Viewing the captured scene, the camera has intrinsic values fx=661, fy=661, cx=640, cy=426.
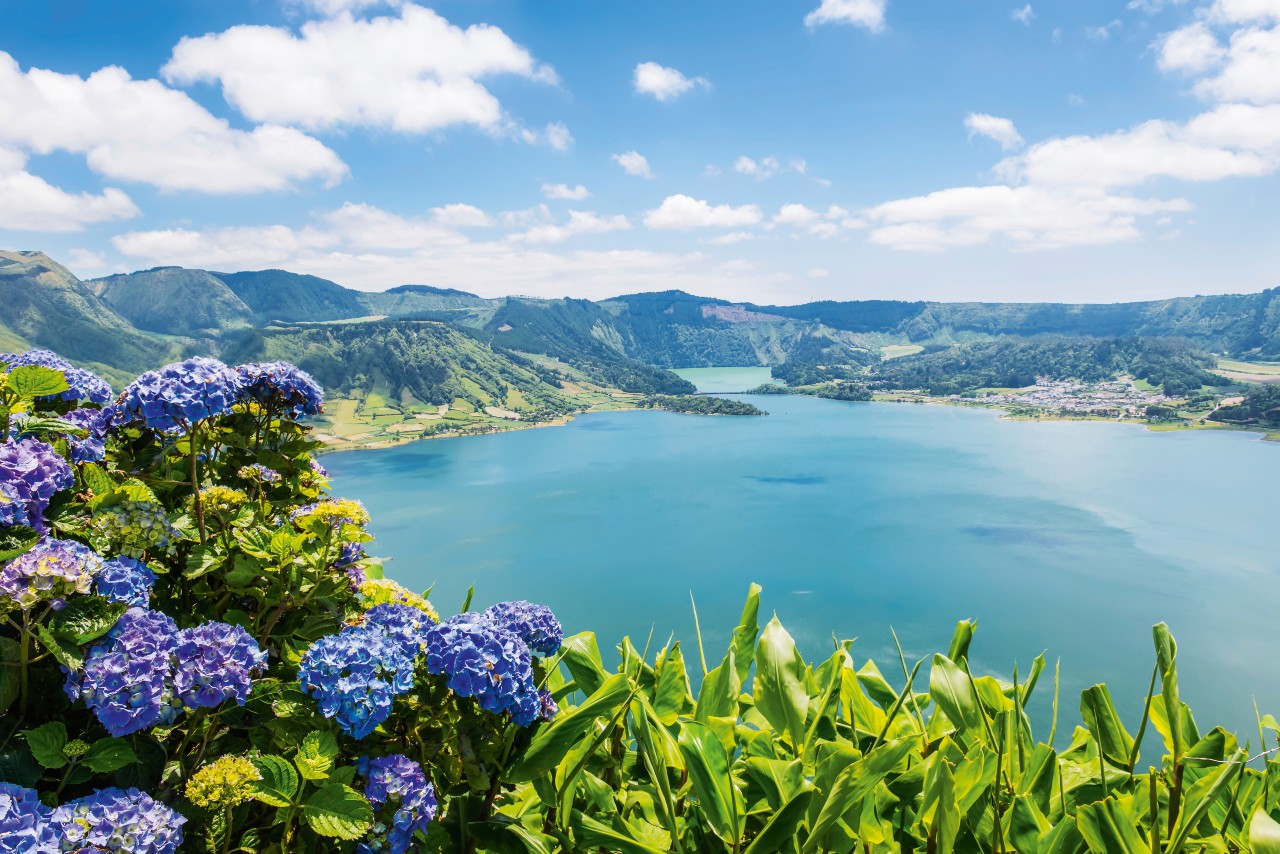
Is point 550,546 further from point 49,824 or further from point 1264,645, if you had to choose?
point 49,824

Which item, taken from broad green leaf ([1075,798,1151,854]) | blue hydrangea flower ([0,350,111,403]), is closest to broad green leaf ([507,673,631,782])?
broad green leaf ([1075,798,1151,854])

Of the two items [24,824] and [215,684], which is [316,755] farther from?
[24,824]

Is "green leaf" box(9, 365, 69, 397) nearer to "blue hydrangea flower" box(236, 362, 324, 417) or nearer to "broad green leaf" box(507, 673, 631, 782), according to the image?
"blue hydrangea flower" box(236, 362, 324, 417)

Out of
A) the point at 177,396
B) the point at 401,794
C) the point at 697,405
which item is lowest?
the point at 697,405

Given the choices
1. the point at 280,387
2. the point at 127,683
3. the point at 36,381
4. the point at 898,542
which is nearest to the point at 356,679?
the point at 127,683

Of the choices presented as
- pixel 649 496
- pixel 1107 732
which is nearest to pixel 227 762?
pixel 1107 732

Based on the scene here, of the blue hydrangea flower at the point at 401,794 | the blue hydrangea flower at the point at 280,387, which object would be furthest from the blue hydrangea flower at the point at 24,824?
the blue hydrangea flower at the point at 280,387
